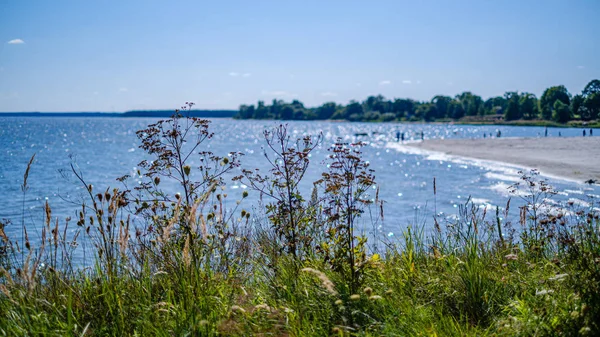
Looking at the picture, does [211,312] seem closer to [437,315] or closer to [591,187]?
[437,315]

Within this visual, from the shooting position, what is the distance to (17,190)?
28.8 metres

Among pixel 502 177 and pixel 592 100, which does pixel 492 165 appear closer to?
pixel 502 177

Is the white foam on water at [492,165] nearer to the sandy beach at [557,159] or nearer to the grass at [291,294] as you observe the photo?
the sandy beach at [557,159]

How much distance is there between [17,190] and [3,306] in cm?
2868

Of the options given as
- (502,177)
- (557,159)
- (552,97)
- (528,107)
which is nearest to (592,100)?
(502,177)

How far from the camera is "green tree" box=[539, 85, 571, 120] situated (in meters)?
69.3

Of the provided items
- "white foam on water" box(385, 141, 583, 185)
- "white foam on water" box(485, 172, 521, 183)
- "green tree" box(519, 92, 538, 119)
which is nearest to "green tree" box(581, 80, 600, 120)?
"white foam on water" box(385, 141, 583, 185)

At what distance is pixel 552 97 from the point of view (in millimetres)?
87688

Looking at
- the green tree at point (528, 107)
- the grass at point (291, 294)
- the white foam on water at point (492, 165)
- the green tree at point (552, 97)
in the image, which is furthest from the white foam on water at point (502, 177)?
the green tree at point (528, 107)

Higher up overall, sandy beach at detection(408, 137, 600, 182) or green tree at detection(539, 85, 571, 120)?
green tree at detection(539, 85, 571, 120)

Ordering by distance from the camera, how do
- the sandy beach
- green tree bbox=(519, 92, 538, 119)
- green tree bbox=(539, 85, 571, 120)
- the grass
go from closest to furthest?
the grass
the sandy beach
green tree bbox=(539, 85, 571, 120)
green tree bbox=(519, 92, 538, 119)

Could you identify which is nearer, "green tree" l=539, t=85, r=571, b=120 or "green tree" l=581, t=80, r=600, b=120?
"green tree" l=581, t=80, r=600, b=120

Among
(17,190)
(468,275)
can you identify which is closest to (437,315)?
(468,275)

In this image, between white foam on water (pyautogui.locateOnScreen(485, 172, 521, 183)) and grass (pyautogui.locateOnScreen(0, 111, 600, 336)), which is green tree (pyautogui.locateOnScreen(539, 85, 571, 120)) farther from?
grass (pyautogui.locateOnScreen(0, 111, 600, 336))
